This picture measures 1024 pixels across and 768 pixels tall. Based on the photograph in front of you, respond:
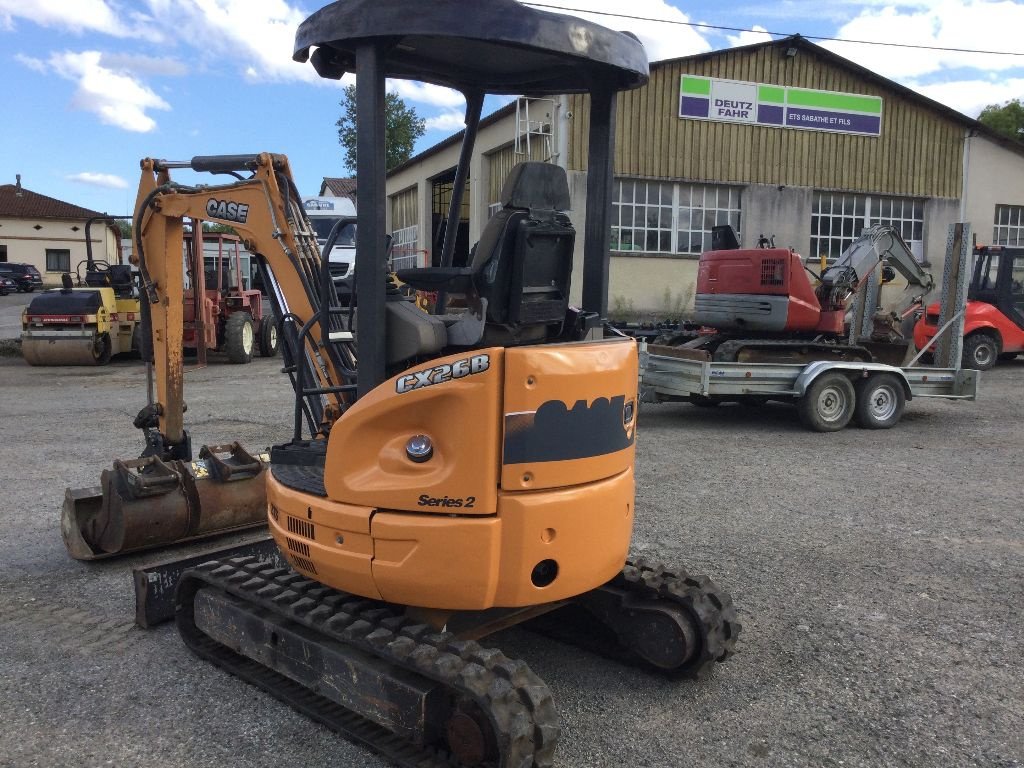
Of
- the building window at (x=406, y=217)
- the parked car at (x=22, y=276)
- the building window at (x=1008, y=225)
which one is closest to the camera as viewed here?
the building window at (x=1008, y=225)

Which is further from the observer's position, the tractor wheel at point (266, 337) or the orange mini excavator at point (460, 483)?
the tractor wheel at point (266, 337)

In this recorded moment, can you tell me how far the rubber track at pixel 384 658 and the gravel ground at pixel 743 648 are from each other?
0.29 ft

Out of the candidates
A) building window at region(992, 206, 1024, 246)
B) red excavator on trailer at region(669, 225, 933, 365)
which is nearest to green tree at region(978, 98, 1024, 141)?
building window at region(992, 206, 1024, 246)

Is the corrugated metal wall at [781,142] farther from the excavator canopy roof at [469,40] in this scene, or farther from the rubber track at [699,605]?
the rubber track at [699,605]

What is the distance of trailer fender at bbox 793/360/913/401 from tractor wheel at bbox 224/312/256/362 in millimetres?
11042

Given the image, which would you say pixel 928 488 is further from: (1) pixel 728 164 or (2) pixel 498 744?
(1) pixel 728 164

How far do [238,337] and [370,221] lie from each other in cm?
1467

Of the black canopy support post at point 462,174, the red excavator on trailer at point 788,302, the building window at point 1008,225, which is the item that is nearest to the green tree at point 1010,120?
the building window at point 1008,225

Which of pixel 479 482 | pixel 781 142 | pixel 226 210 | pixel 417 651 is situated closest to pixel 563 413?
pixel 479 482

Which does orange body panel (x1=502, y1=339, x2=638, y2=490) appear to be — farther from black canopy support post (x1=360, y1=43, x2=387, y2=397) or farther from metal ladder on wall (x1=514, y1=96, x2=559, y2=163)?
metal ladder on wall (x1=514, y1=96, x2=559, y2=163)

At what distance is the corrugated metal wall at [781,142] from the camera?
2044 cm

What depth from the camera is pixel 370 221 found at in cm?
345

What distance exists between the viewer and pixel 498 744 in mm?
2932

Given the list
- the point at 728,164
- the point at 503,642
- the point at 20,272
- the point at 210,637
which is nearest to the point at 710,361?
the point at 503,642
